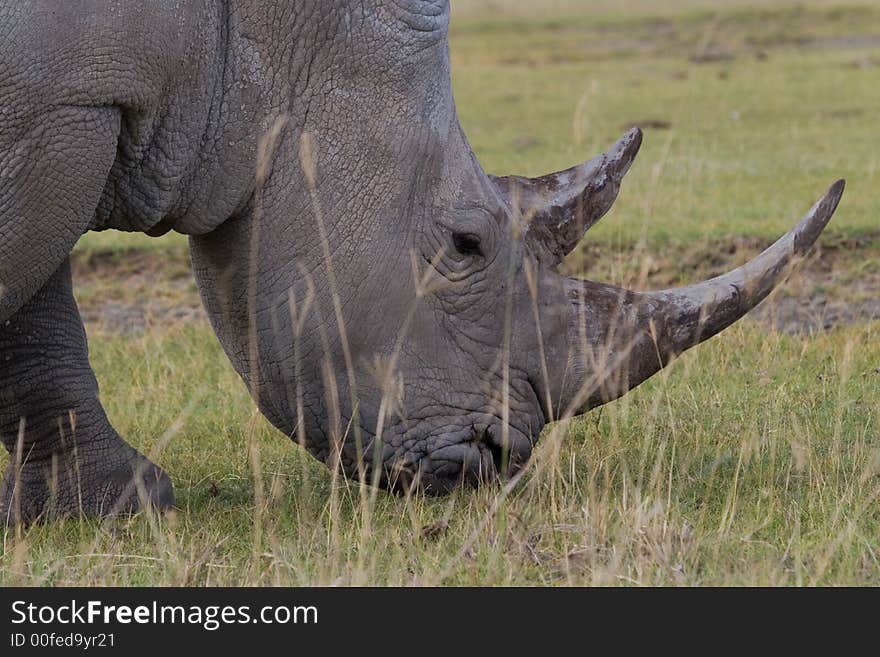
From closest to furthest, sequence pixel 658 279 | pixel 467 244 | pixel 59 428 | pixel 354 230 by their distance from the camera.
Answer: pixel 354 230 < pixel 467 244 < pixel 59 428 < pixel 658 279

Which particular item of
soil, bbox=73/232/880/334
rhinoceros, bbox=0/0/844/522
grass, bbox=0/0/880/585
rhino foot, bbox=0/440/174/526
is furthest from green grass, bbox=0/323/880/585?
soil, bbox=73/232/880/334

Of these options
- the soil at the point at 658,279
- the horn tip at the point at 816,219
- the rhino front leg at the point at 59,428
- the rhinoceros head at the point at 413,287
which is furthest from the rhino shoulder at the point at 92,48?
the soil at the point at 658,279

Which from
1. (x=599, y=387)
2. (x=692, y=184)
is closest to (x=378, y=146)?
(x=599, y=387)

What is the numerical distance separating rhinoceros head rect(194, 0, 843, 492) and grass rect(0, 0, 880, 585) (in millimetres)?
229

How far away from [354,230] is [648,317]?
992 mm

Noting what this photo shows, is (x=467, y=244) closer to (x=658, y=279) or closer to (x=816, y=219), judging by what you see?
(x=816, y=219)

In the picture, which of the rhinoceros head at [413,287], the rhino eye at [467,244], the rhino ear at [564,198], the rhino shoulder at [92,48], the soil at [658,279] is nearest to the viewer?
the rhino shoulder at [92,48]

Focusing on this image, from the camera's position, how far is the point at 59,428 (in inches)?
219

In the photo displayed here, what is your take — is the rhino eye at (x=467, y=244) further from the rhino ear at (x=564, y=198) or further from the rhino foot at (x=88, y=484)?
the rhino foot at (x=88, y=484)

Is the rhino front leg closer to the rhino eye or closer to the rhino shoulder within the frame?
the rhino shoulder

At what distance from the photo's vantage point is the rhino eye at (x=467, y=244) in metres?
4.98

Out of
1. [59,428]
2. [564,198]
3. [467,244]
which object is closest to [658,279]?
[564,198]

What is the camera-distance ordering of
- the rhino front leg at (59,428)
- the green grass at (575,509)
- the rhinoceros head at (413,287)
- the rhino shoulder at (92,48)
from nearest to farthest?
the rhino shoulder at (92,48)
the green grass at (575,509)
the rhinoceros head at (413,287)
the rhino front leg at (59,428)
